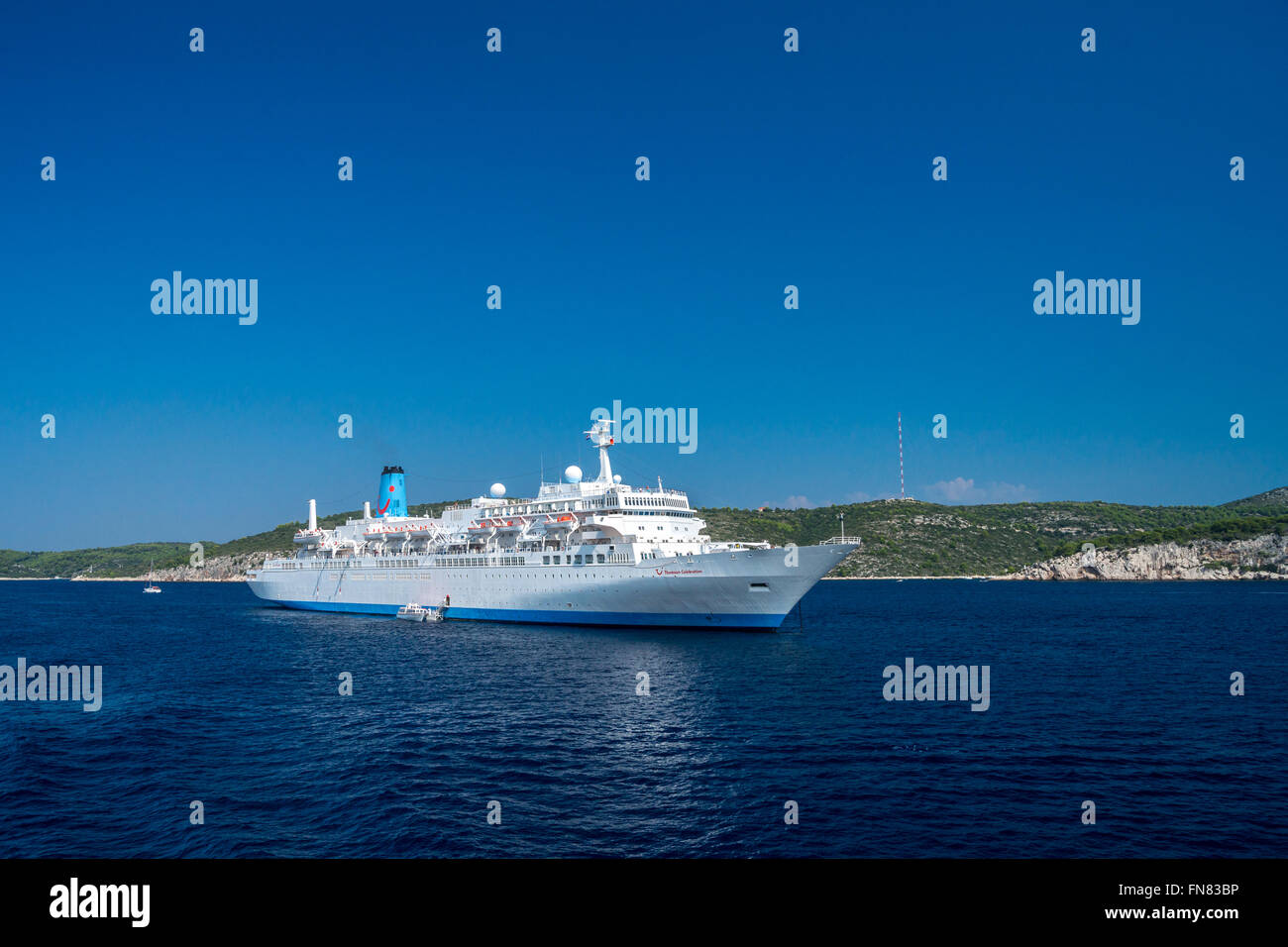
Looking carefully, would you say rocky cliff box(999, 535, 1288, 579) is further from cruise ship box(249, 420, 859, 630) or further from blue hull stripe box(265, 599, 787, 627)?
blue hull stripe box(265, 599, 787, 627)

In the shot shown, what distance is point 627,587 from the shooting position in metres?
56.3

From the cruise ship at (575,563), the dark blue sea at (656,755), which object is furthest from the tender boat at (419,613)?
the dark blue sea at (656,755)

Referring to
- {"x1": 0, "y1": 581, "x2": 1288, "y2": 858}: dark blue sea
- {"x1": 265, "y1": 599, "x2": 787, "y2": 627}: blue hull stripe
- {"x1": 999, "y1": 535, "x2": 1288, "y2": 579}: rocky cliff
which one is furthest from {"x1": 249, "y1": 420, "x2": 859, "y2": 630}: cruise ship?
{"x1": 999, "y1": 535, "x2": 1288, "y2": 579}: rocky cliff

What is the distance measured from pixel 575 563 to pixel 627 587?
6.22 m

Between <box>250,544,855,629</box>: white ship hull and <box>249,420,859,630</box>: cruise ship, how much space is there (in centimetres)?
10

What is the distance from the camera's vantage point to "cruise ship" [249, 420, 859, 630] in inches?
2067

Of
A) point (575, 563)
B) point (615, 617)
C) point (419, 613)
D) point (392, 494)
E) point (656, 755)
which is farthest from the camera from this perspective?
point (392, 494)

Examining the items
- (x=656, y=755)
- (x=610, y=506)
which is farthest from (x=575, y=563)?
(x=656, y=755)

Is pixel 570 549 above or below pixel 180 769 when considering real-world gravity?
above

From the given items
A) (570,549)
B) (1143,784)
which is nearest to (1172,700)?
(1143,784)

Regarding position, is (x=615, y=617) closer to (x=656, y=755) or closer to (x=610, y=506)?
(x=610, y=506)
